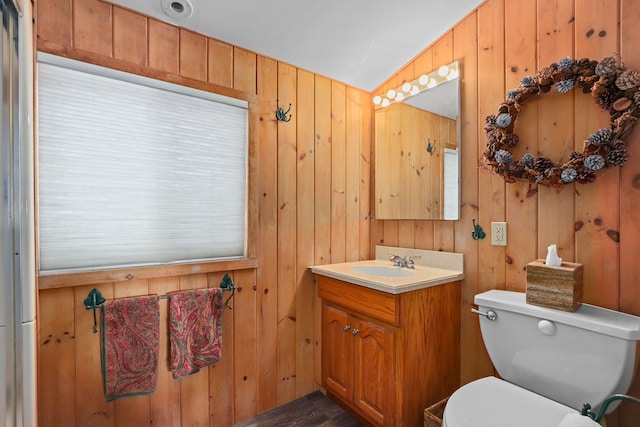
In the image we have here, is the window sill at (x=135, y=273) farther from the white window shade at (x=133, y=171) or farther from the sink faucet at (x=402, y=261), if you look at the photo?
the sink faucet at (x=402, y=261)

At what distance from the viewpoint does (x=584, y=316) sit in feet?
3.78

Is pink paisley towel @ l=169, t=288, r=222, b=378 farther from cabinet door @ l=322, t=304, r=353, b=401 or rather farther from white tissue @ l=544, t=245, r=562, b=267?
white tissue @ l=544, t=245, r=562, b=267

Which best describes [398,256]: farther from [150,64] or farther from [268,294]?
[150,64]

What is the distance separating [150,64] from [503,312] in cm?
193

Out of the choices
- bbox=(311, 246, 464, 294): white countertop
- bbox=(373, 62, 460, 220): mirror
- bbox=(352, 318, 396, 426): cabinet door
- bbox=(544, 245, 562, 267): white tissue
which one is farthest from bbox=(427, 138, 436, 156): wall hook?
bbox=(352, 318, 396, 426): cabinet door

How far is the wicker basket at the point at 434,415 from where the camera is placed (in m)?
1.44

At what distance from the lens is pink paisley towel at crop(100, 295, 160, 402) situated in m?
1.36

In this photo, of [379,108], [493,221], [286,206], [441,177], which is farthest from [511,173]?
[286,206]

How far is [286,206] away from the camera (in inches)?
74.8

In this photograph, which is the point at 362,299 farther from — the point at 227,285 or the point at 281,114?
the point at 281,114

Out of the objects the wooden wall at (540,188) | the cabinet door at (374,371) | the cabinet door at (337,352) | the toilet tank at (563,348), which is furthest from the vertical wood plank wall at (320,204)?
the cabinet door at (374,371)

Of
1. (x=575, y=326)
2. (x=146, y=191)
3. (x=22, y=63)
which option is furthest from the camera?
(x=146, y=191)

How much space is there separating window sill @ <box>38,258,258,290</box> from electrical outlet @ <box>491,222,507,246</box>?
1.26m

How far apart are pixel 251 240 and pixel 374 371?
937mm
